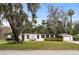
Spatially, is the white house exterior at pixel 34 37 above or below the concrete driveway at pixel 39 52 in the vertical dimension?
above

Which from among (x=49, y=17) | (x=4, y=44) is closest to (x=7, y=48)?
(x=4, y=44)

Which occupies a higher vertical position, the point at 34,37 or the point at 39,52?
the point at 34,37

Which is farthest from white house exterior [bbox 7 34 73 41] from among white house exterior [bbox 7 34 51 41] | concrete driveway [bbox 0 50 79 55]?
concrete driveway [bbox 0 50 79 55]

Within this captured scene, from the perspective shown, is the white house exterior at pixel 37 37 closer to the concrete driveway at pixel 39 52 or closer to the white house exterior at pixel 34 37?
the white house exterior at pixel 34 37

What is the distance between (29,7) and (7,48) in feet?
1.86

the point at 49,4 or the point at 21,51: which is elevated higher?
the point at 49,4

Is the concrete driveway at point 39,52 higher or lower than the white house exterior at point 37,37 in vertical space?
lower

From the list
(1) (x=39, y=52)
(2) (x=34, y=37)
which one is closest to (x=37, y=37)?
(2) (x=34, y=37)

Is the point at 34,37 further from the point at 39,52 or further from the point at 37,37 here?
the point at 39,52

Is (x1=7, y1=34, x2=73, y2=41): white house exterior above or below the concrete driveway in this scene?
above

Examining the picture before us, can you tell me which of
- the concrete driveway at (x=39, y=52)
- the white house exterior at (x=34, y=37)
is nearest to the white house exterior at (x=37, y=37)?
the white house exterior at (x=34, y=37)

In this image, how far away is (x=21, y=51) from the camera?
27.7ft

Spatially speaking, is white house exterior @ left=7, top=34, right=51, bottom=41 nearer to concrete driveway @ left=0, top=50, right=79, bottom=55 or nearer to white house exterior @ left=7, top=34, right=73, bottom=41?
white house exterior @ left=7, top=34, right=73, bottom=41

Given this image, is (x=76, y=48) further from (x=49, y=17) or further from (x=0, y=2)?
(x=0, y=2)
